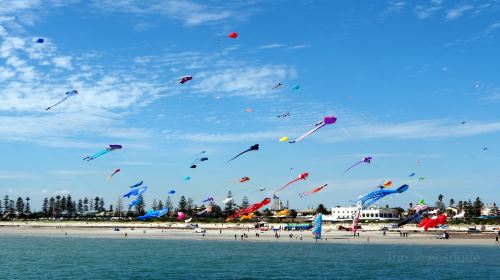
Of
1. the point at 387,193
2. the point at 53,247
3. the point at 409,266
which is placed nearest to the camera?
the point at 409,266

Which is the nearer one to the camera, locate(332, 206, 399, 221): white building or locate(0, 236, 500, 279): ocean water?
locate(0, 236, 500, 279): ocean water

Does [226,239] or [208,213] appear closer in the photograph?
[226,239]

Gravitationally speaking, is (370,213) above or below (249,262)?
above

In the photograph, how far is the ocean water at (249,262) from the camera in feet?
139

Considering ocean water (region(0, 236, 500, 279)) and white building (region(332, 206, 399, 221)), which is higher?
white building (region(332, 206, 399, 221))

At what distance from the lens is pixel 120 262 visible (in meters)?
50.7

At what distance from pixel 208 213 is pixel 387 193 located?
11174 centimetres

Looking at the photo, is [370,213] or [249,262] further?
[370,213]

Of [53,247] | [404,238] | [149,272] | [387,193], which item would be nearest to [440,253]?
[387,193]

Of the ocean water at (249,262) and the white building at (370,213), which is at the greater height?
the white building at (370,213)

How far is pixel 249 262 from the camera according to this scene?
5012 centimetres

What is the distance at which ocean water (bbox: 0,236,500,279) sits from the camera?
139ft

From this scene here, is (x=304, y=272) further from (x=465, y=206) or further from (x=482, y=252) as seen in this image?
(x=465, y=206)

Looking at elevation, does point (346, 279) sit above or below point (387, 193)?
below
